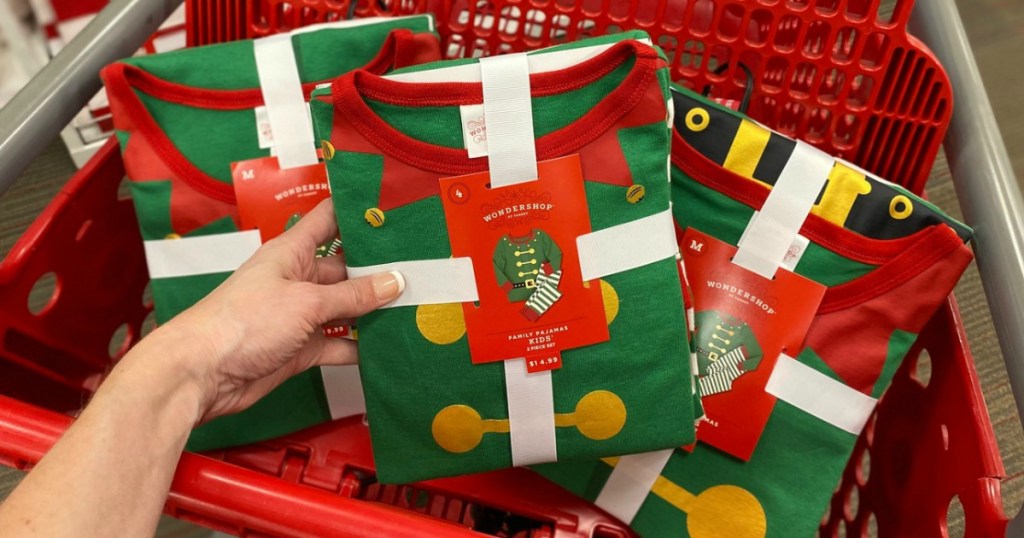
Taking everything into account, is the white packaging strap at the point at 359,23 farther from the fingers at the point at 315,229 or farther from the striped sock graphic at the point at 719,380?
the striped sock graphic at the point at 719,380

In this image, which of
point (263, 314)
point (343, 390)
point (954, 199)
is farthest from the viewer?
point (954, 199)

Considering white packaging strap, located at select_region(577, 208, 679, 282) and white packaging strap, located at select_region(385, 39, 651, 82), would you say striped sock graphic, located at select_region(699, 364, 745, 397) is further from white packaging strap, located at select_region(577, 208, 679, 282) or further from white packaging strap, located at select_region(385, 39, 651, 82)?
white packaging strap, located at select_region(385, 39, 651, 82)

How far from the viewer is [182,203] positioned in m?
0.80

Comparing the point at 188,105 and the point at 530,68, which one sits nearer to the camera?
the point at 530,68

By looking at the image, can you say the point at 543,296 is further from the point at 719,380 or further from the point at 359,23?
the point at 359,23

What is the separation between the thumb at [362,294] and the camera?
637 millimetres

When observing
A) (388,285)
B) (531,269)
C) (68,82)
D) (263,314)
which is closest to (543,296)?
(531,269)

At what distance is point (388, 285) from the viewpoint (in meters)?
0.65

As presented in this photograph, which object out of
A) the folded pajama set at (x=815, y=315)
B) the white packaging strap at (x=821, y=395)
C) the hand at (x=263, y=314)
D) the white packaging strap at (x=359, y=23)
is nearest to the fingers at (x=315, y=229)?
the hand at (x=263, y=314)

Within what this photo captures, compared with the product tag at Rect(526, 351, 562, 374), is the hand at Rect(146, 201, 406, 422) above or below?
above

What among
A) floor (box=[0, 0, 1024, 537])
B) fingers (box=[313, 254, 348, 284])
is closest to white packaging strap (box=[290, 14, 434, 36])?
fingers (box=[313, 254, 348, 284])

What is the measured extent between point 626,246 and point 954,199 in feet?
3.30

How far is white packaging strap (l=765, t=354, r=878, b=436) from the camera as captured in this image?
2.36ft

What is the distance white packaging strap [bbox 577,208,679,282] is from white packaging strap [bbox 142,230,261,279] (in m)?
0.36
